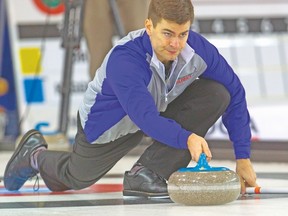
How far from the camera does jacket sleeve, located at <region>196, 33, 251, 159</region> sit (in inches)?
110

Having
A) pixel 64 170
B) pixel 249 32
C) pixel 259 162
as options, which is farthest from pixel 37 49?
pixel 64 170

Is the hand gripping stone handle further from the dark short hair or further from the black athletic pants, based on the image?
the dark short hair

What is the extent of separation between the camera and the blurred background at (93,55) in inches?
190

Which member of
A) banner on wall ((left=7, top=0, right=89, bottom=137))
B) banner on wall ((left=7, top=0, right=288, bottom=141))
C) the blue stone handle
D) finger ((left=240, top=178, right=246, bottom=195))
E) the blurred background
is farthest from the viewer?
banner on wall ((left=7, top=0, right=89, bottom=137))

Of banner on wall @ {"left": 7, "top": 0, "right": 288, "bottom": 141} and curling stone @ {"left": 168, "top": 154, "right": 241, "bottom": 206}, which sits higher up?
curling stone @ {"left": 168, "top": 154, "right": 241, "bottom": 206}

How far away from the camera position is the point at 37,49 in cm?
586

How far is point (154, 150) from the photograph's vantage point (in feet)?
9.41

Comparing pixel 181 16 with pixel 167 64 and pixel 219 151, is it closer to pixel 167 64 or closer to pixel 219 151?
pixel 167 64

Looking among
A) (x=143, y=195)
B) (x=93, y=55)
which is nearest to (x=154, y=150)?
(x=143, y=195)

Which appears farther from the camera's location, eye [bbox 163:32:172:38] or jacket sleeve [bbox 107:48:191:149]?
eye [bbox 163:32:172:38]

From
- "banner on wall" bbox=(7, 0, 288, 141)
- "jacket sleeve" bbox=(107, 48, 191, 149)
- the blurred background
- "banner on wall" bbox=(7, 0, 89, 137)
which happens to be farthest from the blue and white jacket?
"banner on wall" bbox=(7, 0, 89, 137)

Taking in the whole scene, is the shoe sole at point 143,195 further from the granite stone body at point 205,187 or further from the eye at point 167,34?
the eye at point 167,34

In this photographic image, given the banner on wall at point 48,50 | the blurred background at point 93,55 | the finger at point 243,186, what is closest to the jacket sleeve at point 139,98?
the finger at point 243,186

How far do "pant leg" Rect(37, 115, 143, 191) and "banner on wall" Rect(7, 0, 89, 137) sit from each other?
262 centimetres
